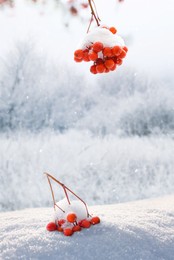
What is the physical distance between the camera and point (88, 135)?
6773 mm

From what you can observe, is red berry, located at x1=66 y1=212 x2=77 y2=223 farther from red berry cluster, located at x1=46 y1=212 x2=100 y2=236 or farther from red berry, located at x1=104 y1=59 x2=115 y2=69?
red berry, located at x1=104 y1=59 x2=115 y2=69

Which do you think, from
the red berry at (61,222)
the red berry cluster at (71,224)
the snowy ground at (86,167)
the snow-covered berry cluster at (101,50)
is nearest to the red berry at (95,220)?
the red berry cluster at (71,224)

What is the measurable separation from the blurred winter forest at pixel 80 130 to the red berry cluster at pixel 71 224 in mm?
4197

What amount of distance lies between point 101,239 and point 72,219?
13 centimetres

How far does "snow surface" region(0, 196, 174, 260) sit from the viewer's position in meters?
1.30

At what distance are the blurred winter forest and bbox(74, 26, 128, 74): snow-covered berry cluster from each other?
4.50m

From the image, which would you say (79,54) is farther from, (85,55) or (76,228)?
(76,228)

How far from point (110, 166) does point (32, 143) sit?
4.53 feet

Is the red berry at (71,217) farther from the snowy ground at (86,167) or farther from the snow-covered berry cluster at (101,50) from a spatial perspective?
the snowy ground at (86,167)

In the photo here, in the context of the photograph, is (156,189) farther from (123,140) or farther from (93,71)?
(93,71)

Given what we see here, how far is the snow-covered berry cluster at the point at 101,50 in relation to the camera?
123 cm

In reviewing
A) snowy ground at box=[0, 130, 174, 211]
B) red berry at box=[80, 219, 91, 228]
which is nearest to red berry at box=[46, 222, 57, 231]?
red berry at box=[80, 219, 91, 228]

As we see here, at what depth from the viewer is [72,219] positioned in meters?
1.39

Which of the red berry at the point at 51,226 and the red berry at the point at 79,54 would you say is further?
the red berry at the point at 51,226
